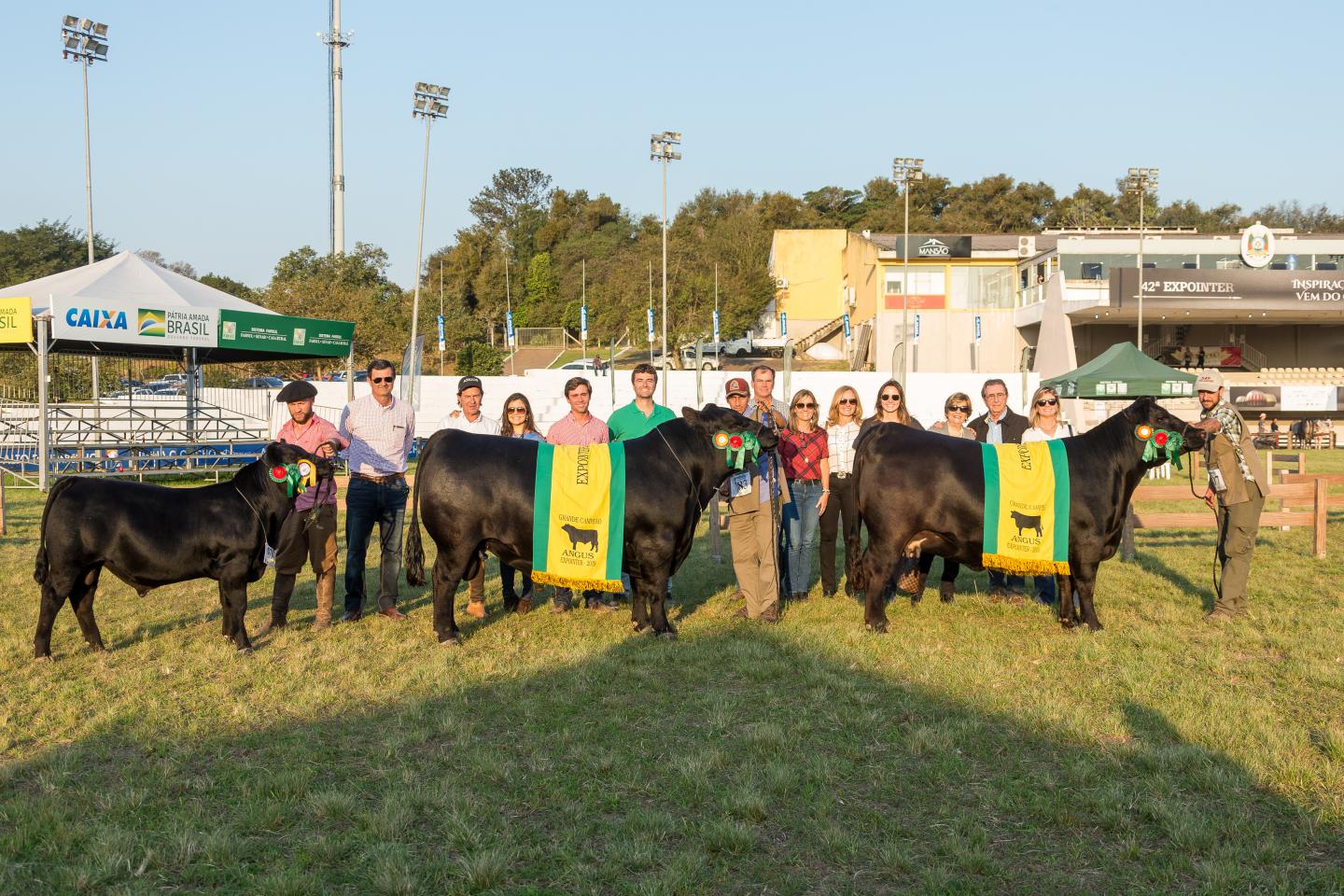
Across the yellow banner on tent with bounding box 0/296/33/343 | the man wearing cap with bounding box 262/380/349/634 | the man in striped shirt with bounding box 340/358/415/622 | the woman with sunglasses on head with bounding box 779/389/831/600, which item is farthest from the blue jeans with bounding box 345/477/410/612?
the yellow banner on tent with bounding box 0/296/33/343

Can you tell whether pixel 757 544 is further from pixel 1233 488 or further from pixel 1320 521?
pixel 1320 521

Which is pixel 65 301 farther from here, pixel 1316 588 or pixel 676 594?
pixel 1316 588

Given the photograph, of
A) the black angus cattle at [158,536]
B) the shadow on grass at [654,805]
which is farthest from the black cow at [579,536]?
the black angus cattle at [158,536]

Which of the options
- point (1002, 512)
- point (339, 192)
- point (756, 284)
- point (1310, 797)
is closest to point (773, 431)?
point (1002, 512)

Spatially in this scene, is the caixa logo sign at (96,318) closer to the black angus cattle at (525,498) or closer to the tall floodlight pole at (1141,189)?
the black angus cattle at (525,498)

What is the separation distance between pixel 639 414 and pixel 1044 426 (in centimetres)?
340

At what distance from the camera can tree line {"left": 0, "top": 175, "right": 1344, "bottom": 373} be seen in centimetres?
5697

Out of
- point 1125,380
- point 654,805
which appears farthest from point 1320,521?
point 1125,380

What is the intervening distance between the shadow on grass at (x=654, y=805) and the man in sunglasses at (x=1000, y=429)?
333cm

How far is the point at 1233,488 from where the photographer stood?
26.4 feet

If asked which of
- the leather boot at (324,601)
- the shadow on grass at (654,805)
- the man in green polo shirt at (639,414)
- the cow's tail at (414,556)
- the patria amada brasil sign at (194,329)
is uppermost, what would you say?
the patria amada brasil sign at (194,329)

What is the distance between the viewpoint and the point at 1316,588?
927 cm

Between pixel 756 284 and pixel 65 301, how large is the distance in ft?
153

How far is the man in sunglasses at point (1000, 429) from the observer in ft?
29.3
